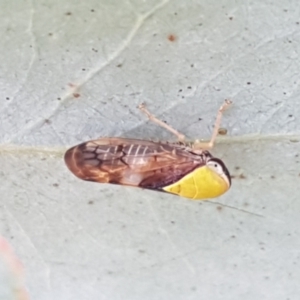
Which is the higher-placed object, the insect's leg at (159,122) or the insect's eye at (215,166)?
the insect's leg at (159,122)

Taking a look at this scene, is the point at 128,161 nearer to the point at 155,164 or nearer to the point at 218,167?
the point at 155,164

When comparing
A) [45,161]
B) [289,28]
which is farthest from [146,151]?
Result: [289,28]

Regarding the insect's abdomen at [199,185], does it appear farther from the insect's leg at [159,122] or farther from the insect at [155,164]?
the insect's leg at [159,122]

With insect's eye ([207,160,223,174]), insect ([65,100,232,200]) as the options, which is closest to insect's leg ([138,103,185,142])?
insect ([65,100,232,200])

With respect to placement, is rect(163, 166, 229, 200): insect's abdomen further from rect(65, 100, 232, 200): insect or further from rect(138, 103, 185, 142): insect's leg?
rect(138, 103, 185, 142): insect's leg

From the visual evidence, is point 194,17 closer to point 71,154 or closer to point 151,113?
point 151,113

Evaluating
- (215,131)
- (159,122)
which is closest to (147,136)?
(159,122)

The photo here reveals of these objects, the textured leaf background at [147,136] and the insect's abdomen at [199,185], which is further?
the insect's abdomen at [199,185]

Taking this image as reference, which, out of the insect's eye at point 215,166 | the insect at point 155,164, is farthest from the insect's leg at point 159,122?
the insect's eye at point 215,166
